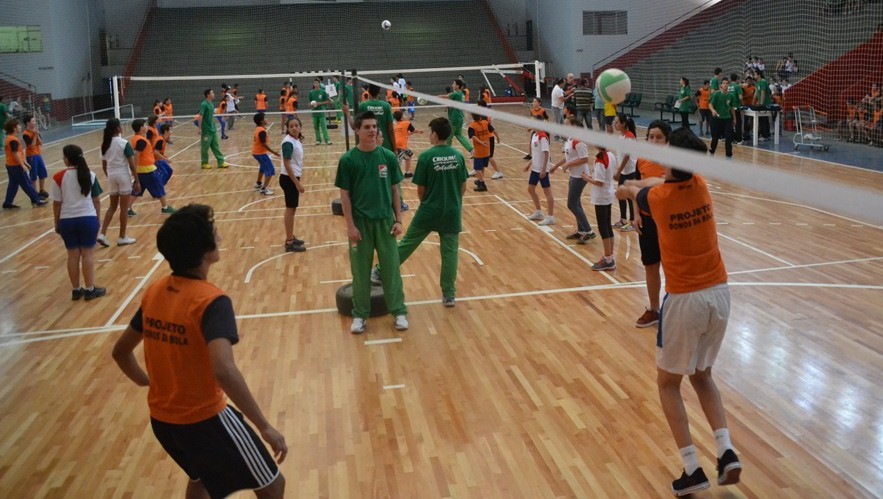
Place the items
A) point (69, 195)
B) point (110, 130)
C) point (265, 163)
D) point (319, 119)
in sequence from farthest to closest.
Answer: point (319, 119)
point (265, 163)
point (110, 130)
point (69, 195)

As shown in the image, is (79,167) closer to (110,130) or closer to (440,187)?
(110,130)

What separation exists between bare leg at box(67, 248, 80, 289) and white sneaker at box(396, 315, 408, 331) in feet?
12.4

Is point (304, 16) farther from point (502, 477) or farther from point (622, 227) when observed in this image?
point (502, 477)

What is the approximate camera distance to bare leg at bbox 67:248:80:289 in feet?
28.2

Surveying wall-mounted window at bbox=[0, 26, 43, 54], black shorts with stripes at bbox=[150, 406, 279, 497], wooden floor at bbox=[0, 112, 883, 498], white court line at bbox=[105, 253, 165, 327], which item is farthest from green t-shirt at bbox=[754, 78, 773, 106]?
wall-mounted window at bbox=[0, 26, 43, 54]

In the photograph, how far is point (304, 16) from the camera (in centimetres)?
4297

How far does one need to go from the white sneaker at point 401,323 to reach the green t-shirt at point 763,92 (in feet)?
53.6

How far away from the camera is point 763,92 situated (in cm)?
2061

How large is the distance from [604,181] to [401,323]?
328 cm

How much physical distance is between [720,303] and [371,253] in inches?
143

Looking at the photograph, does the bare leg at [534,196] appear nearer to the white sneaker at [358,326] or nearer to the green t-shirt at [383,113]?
the green t-shirt at [383,113]

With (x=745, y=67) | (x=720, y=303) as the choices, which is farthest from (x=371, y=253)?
(x=745, y=67)

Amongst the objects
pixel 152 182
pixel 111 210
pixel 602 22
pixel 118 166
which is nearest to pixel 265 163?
pixel 152 182

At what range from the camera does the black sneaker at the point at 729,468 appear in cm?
438
